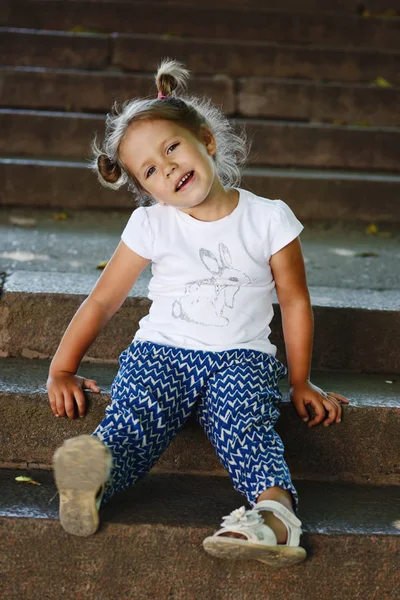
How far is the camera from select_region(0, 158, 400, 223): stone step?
404 centimetres

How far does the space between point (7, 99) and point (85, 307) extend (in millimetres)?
2814

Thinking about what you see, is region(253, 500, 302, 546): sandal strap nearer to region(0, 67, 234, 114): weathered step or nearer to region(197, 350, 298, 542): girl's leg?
region(197, 350, 298, 542): girl's leg

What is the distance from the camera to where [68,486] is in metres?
1.76

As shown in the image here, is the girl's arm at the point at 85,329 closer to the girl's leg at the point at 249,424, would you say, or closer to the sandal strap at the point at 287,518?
the girl's leg at the point at 249,424

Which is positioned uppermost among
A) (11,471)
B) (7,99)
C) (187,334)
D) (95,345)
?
(7,99)

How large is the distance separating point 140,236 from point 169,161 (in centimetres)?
27

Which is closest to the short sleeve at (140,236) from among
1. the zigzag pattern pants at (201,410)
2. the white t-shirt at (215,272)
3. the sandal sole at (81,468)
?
the white t-shirt at (215,272)

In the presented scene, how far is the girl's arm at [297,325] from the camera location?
2.28 m

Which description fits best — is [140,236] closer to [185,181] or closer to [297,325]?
[185,181]

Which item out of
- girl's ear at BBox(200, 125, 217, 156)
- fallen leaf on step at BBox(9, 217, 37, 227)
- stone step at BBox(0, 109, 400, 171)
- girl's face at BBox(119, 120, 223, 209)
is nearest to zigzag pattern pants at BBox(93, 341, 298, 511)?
girl's face at BBox(119, 120, 223, 209)

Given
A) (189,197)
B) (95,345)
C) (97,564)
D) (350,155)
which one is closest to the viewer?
(97,564)

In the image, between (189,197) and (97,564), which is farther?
(189,197)

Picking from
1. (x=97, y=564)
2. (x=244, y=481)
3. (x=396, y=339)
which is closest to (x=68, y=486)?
(x=97, y=564)

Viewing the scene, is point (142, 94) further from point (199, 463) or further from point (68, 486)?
point (68, 486)
